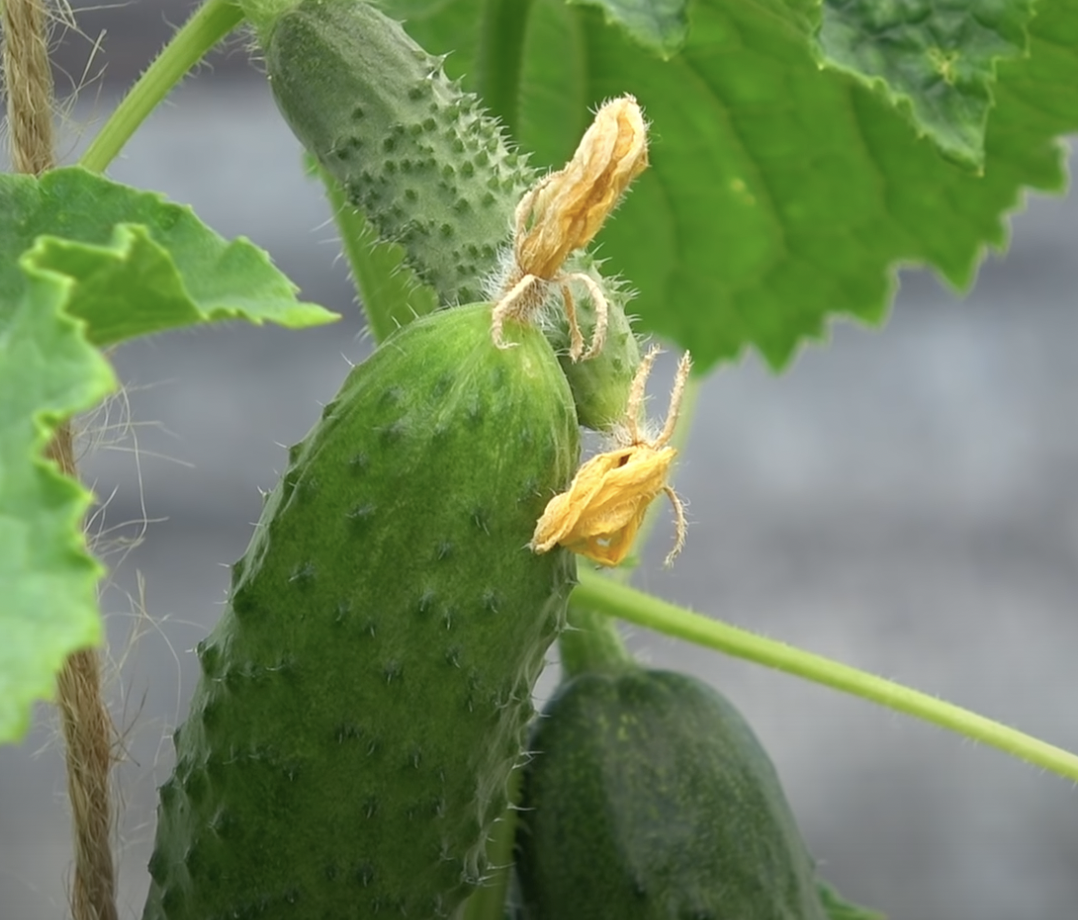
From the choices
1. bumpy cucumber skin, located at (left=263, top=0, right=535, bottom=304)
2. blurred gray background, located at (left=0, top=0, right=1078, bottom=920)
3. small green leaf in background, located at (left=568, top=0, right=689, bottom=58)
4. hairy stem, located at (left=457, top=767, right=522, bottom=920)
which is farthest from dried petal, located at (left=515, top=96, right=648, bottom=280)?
blurred gray background, located at (left=0, top=0, right=1078, bottom=920)

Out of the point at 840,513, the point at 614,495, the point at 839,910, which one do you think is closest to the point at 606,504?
the point at 614,495

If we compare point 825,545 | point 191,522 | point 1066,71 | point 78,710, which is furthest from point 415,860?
point 825,545

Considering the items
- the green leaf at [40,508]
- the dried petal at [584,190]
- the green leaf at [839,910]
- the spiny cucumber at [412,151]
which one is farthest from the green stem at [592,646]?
the green leaf at [40,508]

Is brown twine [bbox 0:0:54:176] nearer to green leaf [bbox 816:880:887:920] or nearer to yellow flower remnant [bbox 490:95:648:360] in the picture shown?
yellow flower remnant [bbox 490:95:648:360]

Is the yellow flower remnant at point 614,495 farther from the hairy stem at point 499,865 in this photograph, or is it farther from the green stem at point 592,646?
the green stem at point 592,646

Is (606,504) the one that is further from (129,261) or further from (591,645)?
(591,645)

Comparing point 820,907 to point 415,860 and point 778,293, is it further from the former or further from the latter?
point 778,293
